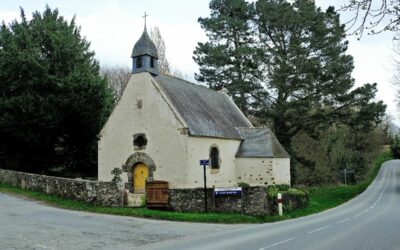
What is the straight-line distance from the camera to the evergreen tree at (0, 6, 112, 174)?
27359 millimetres

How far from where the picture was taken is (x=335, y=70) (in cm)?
3397

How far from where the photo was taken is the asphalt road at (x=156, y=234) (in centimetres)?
1067

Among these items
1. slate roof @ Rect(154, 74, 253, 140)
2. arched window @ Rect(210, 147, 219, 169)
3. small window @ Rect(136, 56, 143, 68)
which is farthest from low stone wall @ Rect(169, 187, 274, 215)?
small window @ Rect(136, 56, 143, 68)

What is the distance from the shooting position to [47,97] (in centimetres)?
2769

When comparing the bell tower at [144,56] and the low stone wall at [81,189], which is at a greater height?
the bell tower at [144,56]

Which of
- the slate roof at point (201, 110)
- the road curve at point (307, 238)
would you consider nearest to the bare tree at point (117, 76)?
the slate roof at point (201, 110)

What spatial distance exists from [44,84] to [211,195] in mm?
15980

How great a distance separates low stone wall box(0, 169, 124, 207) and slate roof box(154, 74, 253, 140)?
228 inches

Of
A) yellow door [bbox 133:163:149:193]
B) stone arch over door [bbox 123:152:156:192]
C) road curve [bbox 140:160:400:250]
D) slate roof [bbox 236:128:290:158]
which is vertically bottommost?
road curve [bbox 140:160:400:250]

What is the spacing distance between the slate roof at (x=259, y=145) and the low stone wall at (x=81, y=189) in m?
11.1

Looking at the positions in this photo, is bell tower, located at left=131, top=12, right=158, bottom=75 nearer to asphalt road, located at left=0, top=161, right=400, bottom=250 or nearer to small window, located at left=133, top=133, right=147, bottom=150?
small window, located at left=133, top=133, right=147, bottom=150

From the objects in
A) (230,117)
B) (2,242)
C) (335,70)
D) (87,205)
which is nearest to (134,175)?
(87,205)

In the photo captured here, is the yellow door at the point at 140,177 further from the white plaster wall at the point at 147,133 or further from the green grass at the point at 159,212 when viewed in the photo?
the green grass at the point at 159,212

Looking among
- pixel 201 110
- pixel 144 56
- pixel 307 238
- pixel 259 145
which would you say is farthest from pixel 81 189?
pixel 259 145
